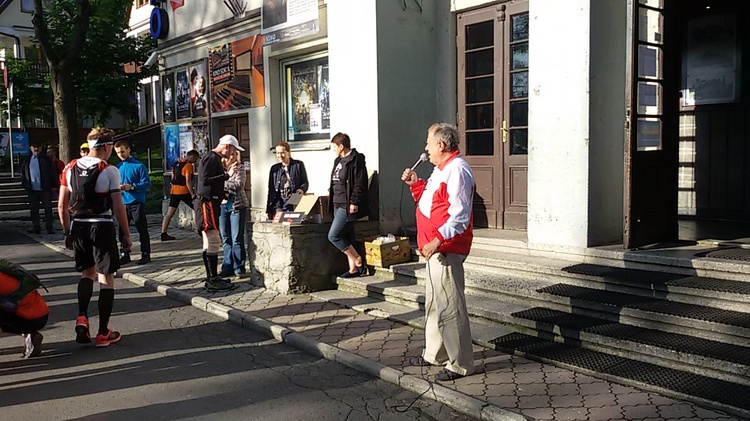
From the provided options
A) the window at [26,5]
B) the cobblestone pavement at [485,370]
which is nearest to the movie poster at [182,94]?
the cobblestone pavement at [485,370]

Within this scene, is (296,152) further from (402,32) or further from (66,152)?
(66,152)

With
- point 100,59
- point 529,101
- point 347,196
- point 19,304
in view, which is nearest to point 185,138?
point 347,196

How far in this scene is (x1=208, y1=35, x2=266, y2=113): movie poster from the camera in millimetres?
12570

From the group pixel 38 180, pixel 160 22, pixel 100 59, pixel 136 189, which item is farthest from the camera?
pixel 100 59

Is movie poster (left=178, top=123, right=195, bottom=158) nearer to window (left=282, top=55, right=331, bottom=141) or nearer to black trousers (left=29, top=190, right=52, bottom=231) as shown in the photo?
black trousers (left=29, top=190, right=52, bottom=231)

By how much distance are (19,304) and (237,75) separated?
27.1 feet

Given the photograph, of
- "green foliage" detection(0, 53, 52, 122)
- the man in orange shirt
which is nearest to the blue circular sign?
the man in orange shirt

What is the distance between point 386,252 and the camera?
8.39 meters

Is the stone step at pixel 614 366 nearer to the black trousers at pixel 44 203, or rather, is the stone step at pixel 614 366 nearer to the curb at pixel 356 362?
the curb at pixel 356 362

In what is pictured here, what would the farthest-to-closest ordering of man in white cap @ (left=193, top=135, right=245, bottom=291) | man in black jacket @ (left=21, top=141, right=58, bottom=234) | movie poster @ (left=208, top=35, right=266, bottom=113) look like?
man in black jacket @ (left=21, top=141, right=58, bottom=234)
movie poster @ (left=208, top=35, right=266, bottom=113)
man in white cap @ (left=193, top=135, right=245, bottom=291)

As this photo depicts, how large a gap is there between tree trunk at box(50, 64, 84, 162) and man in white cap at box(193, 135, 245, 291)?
9971 millimetres

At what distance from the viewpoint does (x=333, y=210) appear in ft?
28.6

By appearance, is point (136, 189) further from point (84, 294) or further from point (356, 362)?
point (356, 362)

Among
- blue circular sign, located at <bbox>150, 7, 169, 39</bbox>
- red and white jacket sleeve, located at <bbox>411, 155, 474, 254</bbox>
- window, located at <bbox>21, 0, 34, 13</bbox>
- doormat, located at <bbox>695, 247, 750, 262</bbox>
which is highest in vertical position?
window, located at <bbox>21, 0, 34, 13</bbox>
